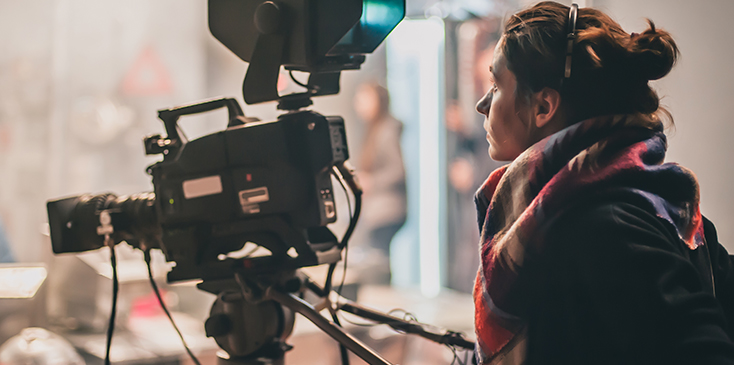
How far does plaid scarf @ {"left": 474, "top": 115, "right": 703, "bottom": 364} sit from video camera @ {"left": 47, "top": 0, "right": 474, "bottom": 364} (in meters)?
0.22

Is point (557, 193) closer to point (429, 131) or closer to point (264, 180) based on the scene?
point (264, 180)

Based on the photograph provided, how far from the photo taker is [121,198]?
3.40 feet

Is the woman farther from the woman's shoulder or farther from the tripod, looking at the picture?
the tripod

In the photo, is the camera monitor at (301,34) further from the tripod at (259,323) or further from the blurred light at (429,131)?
the blurred light at (429,131)

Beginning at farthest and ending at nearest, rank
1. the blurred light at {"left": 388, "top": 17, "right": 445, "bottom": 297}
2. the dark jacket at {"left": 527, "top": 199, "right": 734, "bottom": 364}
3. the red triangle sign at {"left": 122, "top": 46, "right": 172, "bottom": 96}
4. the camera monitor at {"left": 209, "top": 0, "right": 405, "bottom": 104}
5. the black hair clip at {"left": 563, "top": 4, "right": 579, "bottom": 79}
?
the blurred light at {"left": 388, "top": 17, "right": 445, "bottom": 297} < the red triangle sign at {"left": 122, "top": 46, "right": 172, "bottom": 96} < the camera monitor at {"left": 209, "top": 0, "right": 405, "bottom": 104} < the black hair clip at {"left": 563, "top": 4, "right": 579, "bottom": 79} < the dark jacket at {"left": 527, "top": 199, "right": 734, "bottom": 364}

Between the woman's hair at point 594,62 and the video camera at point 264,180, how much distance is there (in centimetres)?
25

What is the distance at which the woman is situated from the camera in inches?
22.8

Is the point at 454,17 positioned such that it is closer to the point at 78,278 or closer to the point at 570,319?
the point at 78,278

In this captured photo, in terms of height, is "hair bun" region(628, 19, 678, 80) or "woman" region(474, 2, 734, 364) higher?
"hair bun" region(628, 19, 678, 80)

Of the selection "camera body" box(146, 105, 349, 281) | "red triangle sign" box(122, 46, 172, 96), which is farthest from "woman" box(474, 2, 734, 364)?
"red triangle sign" box(122, 46, 172, 96)

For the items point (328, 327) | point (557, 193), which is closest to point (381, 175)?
point (328, 327)

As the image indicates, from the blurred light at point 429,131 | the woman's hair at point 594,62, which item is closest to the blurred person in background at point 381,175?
the blurred light at point 429,131

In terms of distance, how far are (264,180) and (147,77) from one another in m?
2.56

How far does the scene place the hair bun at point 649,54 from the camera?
726 millimetres
